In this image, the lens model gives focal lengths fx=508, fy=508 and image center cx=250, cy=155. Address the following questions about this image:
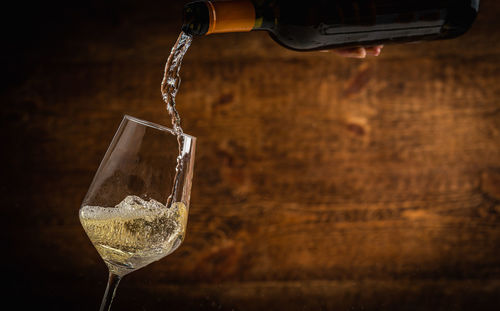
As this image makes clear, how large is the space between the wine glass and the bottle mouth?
0.46 ft

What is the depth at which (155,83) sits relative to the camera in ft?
4.14

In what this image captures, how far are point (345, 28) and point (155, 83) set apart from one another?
61cm

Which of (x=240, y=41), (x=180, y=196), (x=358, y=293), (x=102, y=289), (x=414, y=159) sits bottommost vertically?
(x=102, y=289)

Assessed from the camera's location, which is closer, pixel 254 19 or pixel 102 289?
pixel 254 19

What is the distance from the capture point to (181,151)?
27.5 inches

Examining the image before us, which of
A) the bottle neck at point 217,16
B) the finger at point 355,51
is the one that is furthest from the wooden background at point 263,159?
the bottle neck at point 217,16

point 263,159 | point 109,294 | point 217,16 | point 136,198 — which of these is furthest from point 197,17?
point 263,159

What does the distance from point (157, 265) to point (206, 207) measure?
0.64 ft

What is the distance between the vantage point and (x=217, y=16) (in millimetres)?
667

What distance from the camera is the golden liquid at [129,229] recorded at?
2.15 ft

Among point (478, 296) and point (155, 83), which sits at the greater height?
point (155, 83)

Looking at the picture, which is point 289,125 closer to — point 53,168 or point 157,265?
point 157,265

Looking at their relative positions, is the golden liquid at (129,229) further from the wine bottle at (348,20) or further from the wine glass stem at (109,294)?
the wine bottle at (348,20)

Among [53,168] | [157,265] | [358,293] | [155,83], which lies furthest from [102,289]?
[358,293]
